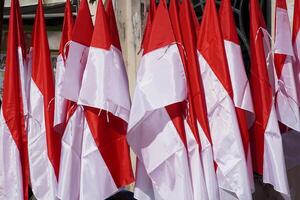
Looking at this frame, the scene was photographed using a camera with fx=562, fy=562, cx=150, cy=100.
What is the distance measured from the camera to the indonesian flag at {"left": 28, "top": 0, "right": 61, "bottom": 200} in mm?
3652

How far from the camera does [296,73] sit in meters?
3.73

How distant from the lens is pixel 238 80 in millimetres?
3438

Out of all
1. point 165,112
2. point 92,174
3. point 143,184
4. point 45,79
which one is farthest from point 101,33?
point 143,184

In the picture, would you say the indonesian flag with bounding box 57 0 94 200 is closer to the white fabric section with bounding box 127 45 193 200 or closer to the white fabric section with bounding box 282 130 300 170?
the white fabric section with bounding box 127 45 193 200

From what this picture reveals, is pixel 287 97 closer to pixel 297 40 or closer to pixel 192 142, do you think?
pixel 297 40

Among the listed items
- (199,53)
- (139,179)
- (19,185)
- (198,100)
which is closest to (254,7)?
(199,53)

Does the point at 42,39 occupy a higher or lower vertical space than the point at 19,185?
higher

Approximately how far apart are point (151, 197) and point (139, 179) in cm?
14

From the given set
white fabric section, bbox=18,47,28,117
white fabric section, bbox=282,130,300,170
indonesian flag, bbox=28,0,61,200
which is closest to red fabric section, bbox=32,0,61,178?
indonesian flag, bbox=28,0,61,200

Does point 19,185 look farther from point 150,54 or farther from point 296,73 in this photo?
point 296,73

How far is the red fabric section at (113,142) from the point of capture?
3.49 m

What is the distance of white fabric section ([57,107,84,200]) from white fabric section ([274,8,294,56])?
4.33ft

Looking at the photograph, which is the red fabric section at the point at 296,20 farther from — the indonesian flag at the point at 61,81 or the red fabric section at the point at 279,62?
the indonesian flag at the point at 61,81

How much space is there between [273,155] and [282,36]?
77cm
